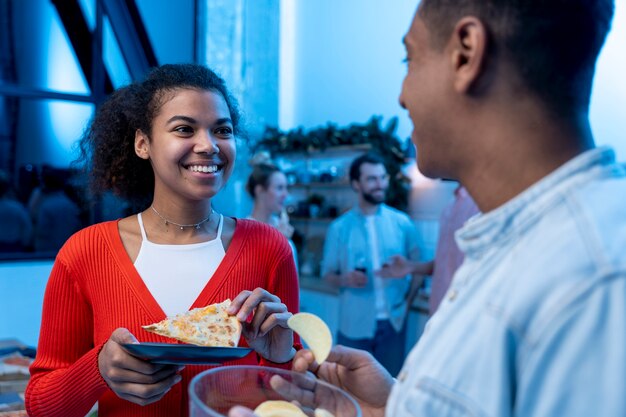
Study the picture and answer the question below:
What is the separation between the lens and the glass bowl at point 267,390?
2.77ft

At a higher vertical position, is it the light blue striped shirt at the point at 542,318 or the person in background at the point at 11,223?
the light blue striped shirt at the point at 542,318

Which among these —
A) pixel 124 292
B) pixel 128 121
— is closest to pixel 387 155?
pixel 128 121

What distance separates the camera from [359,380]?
1005mm

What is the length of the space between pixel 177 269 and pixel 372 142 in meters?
4.23

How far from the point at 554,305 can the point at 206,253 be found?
3.66 ft

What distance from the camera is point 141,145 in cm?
164

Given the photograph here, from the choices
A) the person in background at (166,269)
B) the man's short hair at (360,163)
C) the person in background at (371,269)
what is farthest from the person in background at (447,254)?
the person in background at (166,269)

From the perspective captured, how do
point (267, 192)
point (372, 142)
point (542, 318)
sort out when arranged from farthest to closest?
point (372, 142) < point (267, 192) < point (542, 318)

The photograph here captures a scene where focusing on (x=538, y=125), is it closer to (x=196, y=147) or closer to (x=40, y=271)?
(x=196, y=147)

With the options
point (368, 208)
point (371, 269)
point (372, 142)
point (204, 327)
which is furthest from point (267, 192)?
point (204, 327)

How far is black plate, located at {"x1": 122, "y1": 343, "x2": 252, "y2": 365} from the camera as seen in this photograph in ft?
3.25

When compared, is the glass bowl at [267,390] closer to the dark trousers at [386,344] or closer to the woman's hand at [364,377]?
the woman's hand at [364,377]

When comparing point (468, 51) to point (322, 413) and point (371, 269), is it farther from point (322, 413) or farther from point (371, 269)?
point (371, 269)

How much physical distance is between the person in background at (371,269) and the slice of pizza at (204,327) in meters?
2.74
